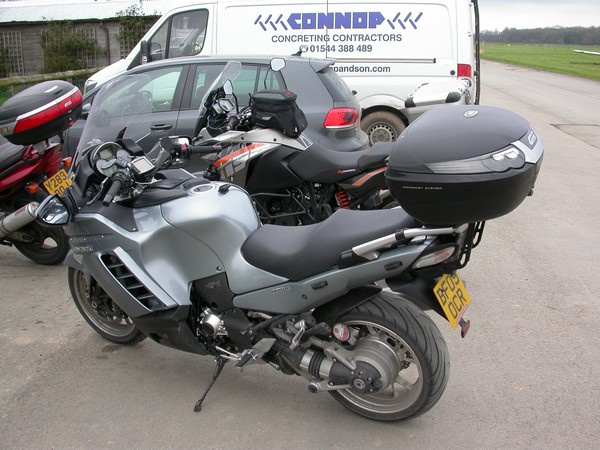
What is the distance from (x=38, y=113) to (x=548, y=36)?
11258 centimetres

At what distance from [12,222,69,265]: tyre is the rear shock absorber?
235 cm

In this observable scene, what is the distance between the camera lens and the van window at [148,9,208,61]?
9.20 metres

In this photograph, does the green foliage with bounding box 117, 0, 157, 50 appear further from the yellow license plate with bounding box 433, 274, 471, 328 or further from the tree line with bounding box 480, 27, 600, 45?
the tree line with bounding box 480, 27, 600, 45

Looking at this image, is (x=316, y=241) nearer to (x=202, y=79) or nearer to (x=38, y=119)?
(x=38, y=119)

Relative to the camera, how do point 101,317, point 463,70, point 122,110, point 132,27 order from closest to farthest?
point 101,317, point 122,110, point 463,70, point 132,27

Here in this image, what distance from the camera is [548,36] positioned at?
103875 mm

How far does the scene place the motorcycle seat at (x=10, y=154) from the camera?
5223 millimetres

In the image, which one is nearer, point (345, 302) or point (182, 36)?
point (345, 302)

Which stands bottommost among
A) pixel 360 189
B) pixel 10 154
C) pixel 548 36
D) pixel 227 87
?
pixel 360 189

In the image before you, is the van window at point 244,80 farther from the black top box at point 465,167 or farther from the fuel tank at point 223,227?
the black top box at point 465,167

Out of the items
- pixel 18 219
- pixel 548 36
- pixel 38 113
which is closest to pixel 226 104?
pixel 38 113

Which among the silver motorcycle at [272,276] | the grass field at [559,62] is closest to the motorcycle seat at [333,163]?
the silver motorcycle at [272,276]

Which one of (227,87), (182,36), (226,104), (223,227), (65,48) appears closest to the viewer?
(223,227)

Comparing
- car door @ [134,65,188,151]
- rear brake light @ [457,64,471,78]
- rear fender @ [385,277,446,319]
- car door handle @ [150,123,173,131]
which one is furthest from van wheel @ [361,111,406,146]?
rear fender @ [385,277,446,319]
